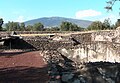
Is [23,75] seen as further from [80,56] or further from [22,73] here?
[80,56]

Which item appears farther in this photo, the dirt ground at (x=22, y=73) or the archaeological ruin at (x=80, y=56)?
the archaeological ruin at (x=80, y=56)

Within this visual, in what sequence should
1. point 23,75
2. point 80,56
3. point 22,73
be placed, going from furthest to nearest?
point 80,56, point 22,73, point 23,75

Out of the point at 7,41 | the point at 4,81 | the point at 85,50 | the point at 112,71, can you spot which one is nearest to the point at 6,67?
the point at 4,81

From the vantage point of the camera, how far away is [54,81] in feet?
44.5

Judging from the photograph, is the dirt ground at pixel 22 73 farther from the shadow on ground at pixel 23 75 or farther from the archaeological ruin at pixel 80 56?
the archaeological ruin at pixel 80 56

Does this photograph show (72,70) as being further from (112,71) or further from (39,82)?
(39,82)

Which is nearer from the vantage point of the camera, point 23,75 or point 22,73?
point 23,75

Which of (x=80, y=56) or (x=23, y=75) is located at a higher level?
(x=23, y=75)

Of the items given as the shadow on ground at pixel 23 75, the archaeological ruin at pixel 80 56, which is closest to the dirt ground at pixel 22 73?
the shadow on ground at pixel 23 75

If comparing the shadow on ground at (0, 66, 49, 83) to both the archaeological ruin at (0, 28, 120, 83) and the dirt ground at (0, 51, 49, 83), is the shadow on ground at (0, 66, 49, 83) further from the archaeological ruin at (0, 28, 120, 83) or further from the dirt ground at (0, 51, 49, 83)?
the archaeological ruin at (0, 28, 120, 83)

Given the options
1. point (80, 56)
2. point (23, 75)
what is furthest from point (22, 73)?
point (80, 56)

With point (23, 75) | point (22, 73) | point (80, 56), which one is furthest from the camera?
point (80, 56)

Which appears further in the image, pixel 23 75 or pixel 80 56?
pixel 80 56

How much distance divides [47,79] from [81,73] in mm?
4514
